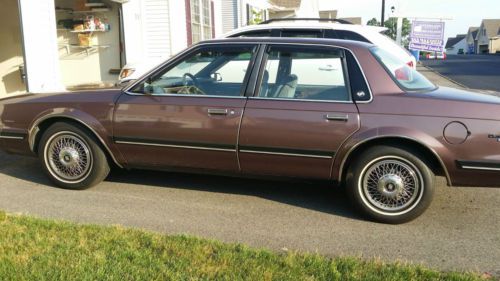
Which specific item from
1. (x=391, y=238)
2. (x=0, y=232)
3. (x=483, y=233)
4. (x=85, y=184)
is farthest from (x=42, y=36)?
(x=483, y=233)

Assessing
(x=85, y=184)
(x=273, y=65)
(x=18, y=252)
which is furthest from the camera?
(x=85, y=184)

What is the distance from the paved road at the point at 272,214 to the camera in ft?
12.9

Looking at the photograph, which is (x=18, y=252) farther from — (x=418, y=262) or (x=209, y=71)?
(x=418, y=262)

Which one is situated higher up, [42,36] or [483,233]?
[42,36]

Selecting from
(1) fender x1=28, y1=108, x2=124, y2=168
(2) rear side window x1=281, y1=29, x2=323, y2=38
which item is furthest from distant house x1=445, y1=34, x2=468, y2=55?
(1) fender x1=28, y1=108, x2=124, y2=168

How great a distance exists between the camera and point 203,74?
5.02 metres

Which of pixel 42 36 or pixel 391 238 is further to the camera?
pixel 42 36

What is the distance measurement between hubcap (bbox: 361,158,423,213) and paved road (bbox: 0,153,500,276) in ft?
0.64

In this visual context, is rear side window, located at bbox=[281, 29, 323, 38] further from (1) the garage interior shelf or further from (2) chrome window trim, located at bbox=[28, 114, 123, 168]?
(1) the garage interior shelf

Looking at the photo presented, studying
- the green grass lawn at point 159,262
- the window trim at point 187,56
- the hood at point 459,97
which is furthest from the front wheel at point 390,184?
the window trim at point 187,56

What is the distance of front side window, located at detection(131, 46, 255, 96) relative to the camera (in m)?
4.89

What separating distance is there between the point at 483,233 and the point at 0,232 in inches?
152

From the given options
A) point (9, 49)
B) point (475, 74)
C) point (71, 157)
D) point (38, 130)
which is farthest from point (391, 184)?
point (475, 74)

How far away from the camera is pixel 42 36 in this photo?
812cm
